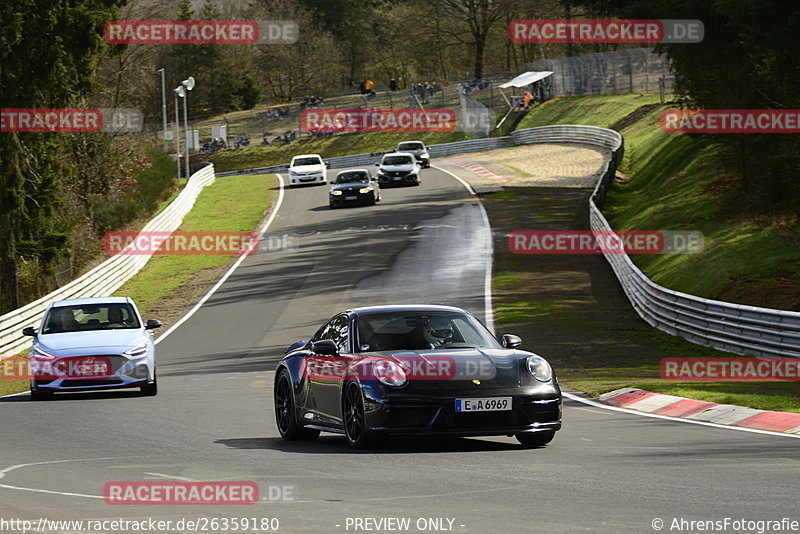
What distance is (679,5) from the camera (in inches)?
1241

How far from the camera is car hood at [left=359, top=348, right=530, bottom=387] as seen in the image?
11055 mm

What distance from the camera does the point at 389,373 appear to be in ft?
36.2

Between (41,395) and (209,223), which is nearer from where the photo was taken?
(41,395)

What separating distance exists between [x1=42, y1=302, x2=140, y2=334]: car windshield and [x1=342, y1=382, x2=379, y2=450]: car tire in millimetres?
9273

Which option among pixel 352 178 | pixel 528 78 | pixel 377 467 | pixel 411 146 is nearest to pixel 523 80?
pixel 528 78

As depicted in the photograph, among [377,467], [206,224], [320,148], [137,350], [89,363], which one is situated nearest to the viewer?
[377,467]

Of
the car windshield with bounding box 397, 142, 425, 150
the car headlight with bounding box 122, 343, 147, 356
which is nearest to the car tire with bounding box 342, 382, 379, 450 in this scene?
the car headlight with bounding box 122, 343, 147, 356

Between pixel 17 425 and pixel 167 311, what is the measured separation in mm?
21090

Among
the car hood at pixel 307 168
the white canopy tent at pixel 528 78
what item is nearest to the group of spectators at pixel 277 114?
the white canopy tent at pixel 528 78

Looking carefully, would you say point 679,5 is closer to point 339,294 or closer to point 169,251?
point 339,294

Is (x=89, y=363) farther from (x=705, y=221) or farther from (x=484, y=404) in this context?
(x=705, y=221)

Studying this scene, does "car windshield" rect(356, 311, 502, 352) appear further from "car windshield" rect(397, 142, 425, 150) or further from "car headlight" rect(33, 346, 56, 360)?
"car windshield" rect(397, 142, 425, 150)

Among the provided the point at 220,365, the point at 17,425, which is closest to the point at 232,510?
the point at 17,425

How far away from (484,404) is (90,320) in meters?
10.9
